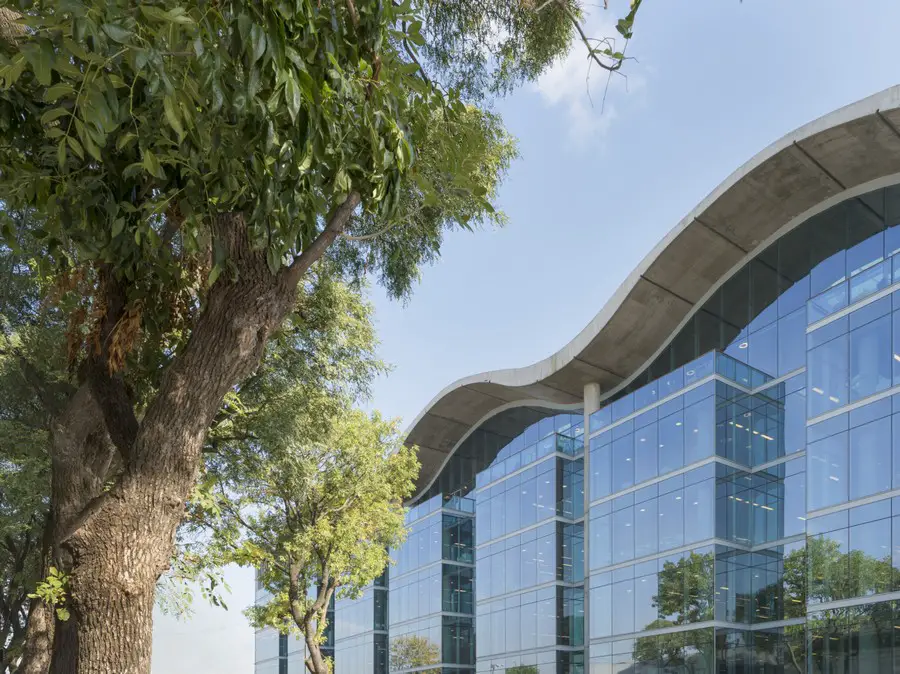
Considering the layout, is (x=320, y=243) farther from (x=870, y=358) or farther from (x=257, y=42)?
(x=870, y=358)

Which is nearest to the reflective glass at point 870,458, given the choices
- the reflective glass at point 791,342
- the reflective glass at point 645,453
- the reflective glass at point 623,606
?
the reflective glass at point 791,342

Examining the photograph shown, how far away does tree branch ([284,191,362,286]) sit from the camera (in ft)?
19.6

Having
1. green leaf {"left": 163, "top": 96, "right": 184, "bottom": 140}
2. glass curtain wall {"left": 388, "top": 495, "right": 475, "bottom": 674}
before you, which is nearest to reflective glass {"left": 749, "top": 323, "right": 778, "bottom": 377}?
glass curtain wall {"left": 388, "top": 495, "right": 475, "bottom": 674}

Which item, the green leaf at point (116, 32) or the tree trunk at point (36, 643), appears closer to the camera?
the green leaf at point (116, 32)

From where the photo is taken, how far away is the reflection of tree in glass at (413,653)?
4344 cm

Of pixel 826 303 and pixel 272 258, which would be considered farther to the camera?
pixel 826 303

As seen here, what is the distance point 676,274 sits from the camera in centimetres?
2900

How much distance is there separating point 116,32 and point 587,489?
3077 centimetres

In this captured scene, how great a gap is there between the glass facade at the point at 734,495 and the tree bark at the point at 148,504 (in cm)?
1896

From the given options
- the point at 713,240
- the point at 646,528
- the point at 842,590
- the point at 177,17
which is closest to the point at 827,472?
the point at 842,590

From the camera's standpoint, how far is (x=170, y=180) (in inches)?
227

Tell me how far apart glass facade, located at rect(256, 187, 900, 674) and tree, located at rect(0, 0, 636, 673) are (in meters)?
18.8

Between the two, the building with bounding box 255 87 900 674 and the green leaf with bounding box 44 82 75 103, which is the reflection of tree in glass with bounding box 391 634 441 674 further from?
the green leaf with bounding box 44 82 75 103

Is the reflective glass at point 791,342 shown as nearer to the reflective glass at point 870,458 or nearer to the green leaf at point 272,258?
the reflective glass at point 870,458
